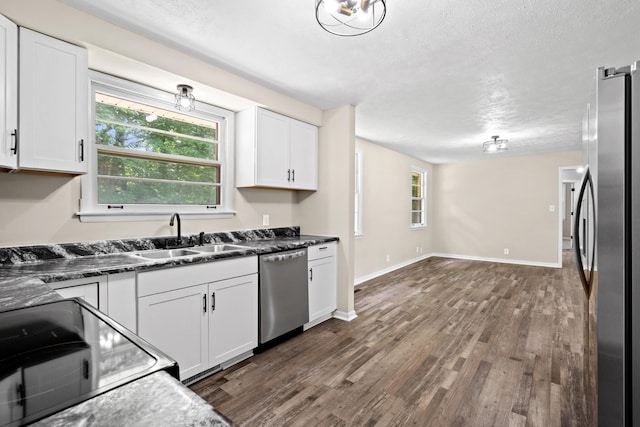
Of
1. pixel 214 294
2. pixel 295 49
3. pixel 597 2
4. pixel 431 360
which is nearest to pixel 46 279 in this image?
pixel 214 294

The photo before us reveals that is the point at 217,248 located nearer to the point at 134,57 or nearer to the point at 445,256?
the point at 134,57

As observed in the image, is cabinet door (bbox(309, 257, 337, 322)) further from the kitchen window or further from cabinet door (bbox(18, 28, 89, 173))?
the kitchen window

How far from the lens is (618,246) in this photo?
1.09 m

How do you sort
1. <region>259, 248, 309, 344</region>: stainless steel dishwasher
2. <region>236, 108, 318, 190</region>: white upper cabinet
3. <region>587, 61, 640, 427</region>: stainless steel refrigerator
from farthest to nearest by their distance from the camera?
<region>236, 108, 318, 190</region>: white upper cabinet → <region>259, 248, 309, 344</region>: stainless steel dishwasher → <region>587, 61, 640, 427</region>: stainless steel refrigerator

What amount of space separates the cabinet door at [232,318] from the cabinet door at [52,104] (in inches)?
47.6

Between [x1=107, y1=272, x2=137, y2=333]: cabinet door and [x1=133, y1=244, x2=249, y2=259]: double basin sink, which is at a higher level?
[x1=133, y1=244, x2=249, y2=259]: double basin sink

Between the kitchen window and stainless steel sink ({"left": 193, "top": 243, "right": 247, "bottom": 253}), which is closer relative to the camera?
stainless steel sink ({"left": 193, "top": 243, "right": 247, "bottom": 253})

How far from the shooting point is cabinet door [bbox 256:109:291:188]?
9.87ft

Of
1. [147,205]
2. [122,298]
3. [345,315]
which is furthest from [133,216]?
[345,315]

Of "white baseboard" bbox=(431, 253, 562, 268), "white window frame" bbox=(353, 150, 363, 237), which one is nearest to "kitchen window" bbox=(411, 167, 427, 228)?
"white baseboard" bbox=(431, 253, 562, 268)

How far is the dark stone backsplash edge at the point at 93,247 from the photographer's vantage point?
1.88 m

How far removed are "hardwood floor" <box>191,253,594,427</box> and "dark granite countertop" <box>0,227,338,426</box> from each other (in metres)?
0.93

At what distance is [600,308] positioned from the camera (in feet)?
3.73

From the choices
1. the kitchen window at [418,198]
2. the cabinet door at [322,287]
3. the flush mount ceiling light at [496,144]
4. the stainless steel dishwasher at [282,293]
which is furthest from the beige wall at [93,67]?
the kitchen window at [418,198]
